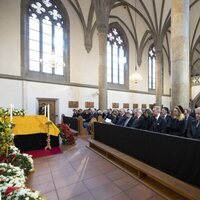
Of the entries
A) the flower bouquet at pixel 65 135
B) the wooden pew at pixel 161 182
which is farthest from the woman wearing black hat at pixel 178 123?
the flower bouquet at pixel 65 135

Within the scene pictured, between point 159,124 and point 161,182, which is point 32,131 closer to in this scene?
point 159,124

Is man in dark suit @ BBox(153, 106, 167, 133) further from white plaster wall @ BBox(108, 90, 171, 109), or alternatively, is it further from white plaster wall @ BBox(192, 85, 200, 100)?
white plaster wall @ BBox(192, 85, 200, 100)

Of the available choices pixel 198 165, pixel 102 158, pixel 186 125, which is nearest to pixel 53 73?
pixel 102 158

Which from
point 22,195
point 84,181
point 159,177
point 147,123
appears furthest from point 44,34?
point 22,195

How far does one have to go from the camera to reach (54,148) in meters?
6.44

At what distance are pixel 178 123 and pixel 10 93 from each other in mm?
9075

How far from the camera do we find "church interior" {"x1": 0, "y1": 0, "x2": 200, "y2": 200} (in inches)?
131

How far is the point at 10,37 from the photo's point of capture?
35.6 feet

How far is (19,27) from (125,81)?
9620 mm

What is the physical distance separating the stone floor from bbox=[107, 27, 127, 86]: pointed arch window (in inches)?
467

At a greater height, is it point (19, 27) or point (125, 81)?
point (19, 27)

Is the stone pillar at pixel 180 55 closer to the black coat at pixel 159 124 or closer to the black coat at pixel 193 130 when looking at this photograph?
the black coat at pixel 159 124

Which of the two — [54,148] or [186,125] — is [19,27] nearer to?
[54,148]

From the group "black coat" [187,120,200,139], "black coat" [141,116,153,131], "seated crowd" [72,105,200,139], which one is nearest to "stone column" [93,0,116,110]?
"seated crowd" [72,105,200,139]
